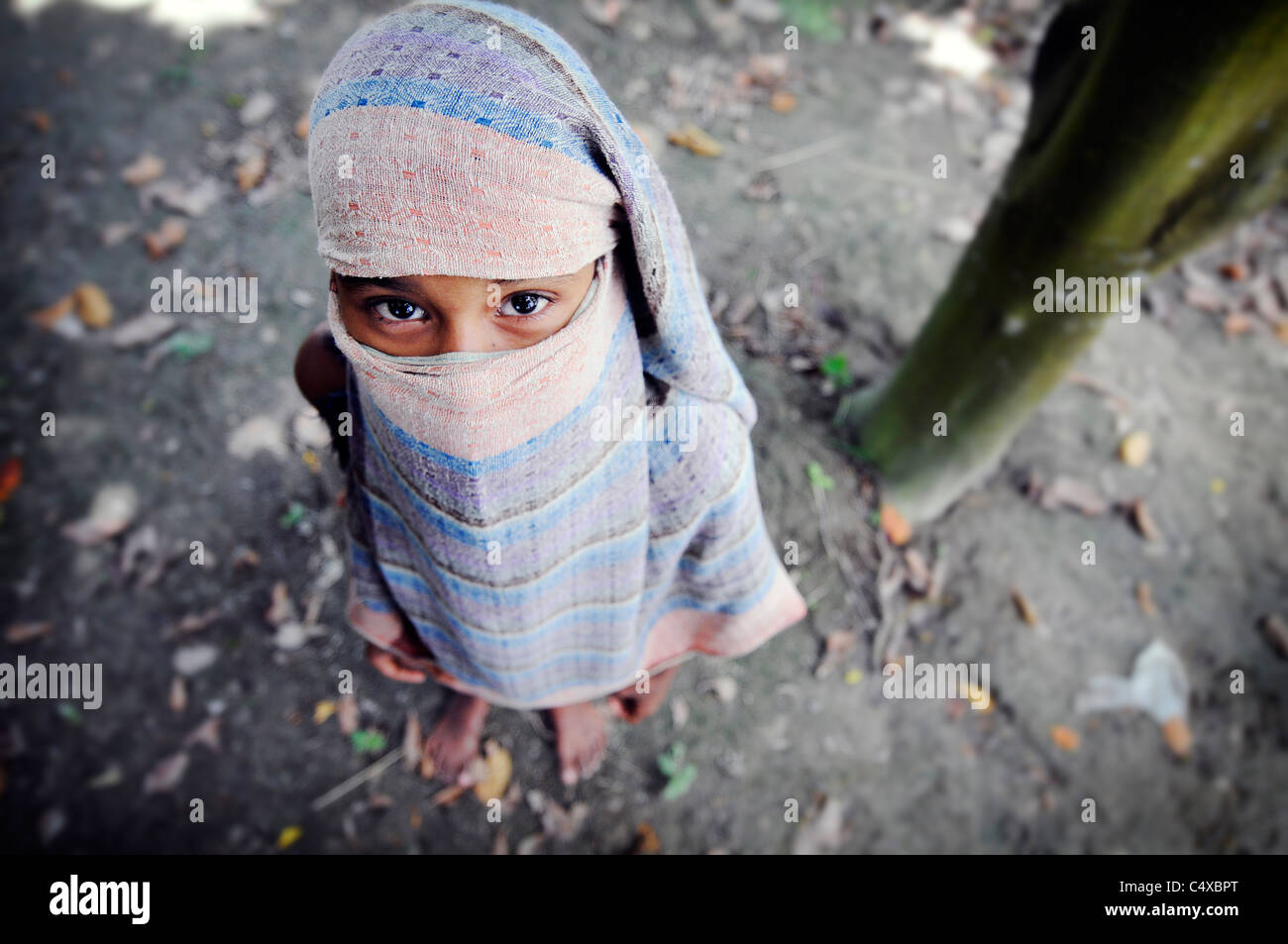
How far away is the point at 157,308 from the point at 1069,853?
15.3ft

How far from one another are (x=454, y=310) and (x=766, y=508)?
7.04ft

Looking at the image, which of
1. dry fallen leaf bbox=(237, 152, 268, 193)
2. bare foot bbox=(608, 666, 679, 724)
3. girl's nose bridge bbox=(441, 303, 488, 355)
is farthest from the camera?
dry fallen leaf bbox=(237, 152, 268, 193)

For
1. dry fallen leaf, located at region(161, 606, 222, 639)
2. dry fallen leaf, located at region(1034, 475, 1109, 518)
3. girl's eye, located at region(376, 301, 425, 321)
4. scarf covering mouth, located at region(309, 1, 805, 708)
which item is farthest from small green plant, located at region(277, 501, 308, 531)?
dry fallen leaf, located at region(1034, 475, 1109, 518)

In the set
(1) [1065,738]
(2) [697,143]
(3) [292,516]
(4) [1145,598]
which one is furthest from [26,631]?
(4) [1145,598]

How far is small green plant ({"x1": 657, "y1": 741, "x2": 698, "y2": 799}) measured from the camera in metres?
2.93

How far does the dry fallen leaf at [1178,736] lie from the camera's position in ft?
10.1

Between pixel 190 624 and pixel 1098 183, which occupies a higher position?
pixel 1098 183

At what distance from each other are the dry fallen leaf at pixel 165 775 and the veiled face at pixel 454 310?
2385 mm

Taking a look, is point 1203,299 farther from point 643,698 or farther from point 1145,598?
point 643,698

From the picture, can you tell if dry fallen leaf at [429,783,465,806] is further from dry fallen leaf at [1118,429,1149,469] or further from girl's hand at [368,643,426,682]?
dry fallen leaf at [1118,429,1149,469]

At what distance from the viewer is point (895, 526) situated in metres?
3.30

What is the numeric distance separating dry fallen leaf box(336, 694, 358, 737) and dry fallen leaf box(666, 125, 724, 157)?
126 inches
